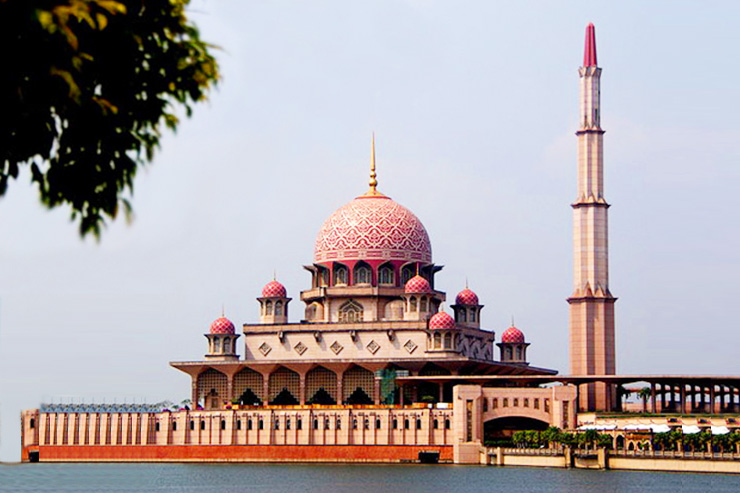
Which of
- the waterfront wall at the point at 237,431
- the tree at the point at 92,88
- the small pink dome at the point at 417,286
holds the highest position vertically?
the small pink dome at the point at 417,286

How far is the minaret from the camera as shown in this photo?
10188 centimetres

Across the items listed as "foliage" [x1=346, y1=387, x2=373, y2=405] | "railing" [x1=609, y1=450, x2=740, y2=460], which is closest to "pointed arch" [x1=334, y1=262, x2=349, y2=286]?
"foliage" [x1=346, y1=387, x2=373, y2=405]

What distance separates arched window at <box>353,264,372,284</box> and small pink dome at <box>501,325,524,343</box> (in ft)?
38.5

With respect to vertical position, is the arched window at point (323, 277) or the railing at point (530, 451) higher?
the arched window at point (323, 277)

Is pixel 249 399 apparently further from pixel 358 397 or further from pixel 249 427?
pixel 358 397

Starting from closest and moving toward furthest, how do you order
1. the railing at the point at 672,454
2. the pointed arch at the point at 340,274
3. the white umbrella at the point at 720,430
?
the railing at the point at 672,454, the white umbrella at the point at 720,430, the pointed arch at the point at 340,274

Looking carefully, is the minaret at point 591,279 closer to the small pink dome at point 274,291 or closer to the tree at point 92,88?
the small pink dome at point 274,291

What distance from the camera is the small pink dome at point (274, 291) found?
10625cm

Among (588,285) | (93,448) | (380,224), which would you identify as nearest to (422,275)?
(380,224)

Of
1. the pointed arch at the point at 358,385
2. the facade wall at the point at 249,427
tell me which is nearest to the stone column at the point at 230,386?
the facade wall at the point at 249,427

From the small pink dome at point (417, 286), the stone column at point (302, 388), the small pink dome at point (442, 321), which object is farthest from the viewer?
the stone column at point (302, 388)

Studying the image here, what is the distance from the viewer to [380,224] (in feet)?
349

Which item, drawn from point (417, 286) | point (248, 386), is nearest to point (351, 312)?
point (417, 286)

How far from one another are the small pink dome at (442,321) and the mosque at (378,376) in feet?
0.32
